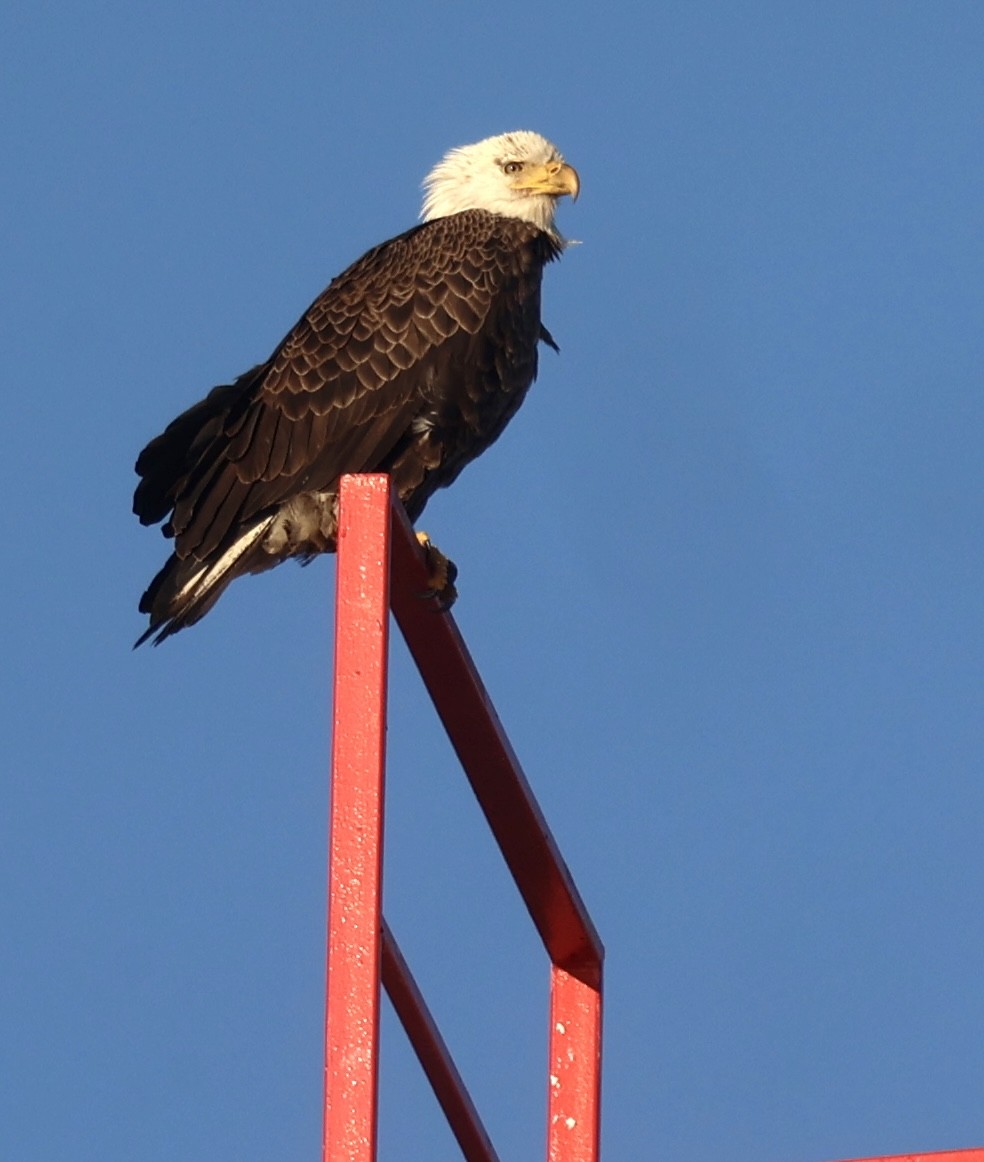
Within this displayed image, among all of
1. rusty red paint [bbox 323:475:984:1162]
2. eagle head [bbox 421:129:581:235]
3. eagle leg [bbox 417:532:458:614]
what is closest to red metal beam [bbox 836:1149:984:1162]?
rusty red paint [bbox 323:475:984:1162]

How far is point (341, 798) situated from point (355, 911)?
0.67 feet

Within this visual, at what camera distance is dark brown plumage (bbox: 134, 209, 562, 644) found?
24.7ft

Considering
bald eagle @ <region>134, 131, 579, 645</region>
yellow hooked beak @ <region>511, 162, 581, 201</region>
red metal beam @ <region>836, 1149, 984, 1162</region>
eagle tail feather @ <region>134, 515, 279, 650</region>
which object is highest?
yellow hooked beak @ <region>511, 162, 581, 201</region>

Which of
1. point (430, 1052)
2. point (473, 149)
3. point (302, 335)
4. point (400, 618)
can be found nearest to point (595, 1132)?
point (430, 1052)

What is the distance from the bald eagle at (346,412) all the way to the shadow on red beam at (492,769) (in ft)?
8.83

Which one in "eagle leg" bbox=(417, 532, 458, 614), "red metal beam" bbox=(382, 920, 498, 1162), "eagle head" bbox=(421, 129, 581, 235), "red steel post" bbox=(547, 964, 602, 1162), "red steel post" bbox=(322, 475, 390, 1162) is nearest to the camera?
"red steel post" bbox=(322, 475, 390, 1162)

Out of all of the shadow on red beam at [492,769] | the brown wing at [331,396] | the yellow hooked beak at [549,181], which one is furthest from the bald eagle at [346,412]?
the shadow on red beam at [492,769]

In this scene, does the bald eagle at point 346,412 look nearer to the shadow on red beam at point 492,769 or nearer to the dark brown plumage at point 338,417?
the dark brown plumage at point 338,417

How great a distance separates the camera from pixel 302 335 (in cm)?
804

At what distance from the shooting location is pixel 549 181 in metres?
8.85

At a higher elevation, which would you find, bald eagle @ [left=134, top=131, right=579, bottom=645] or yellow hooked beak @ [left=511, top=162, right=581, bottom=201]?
yellow hooked beak @ [left=511, top=162, right=581, bottom=201]

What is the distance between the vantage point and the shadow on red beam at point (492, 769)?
4.54m

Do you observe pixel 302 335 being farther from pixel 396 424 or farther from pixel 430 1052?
pixel 430 1052

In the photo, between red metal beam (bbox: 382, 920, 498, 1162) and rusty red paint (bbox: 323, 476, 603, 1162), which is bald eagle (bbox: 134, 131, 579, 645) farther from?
red metal beam (bbox: 382, 920, 498, 1162)
